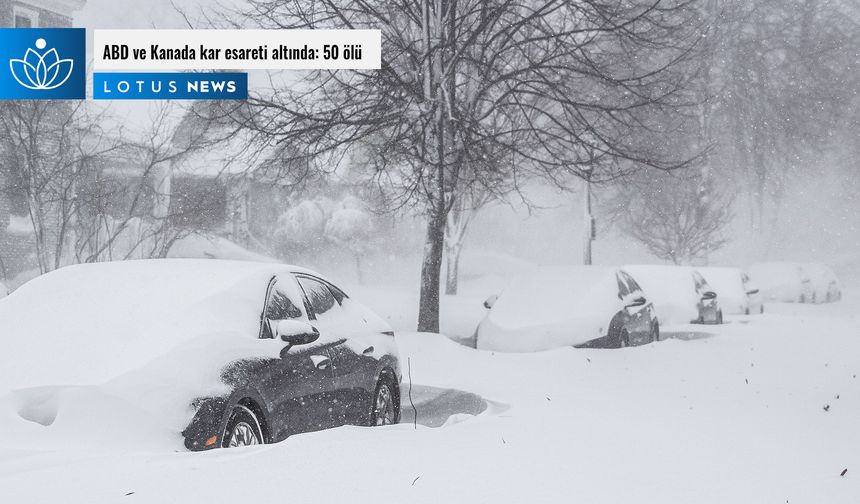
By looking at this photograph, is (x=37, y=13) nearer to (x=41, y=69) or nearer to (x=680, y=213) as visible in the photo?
(x=41, y=69)

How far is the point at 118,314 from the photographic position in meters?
5.37

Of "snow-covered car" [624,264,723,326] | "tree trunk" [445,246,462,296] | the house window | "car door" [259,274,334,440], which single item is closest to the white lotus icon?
"snow-covered car" [624,264,723,326]

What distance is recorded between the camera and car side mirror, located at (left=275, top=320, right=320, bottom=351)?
18.1 ft

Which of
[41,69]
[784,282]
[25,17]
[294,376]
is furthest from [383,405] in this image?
[784,282]

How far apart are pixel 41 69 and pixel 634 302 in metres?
11.9

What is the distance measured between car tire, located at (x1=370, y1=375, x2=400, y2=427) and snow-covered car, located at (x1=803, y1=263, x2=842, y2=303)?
31519mm

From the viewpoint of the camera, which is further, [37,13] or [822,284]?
[822,284]

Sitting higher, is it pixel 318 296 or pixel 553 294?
pixel 318 296

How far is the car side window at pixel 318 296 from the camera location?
657 cm

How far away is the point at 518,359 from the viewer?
11102 millimetres

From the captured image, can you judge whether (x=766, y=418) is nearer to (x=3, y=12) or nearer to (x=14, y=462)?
(x=14, y=462)

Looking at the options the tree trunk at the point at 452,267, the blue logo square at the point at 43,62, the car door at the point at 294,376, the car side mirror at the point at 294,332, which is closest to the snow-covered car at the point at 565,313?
the car door at the point at 294,376

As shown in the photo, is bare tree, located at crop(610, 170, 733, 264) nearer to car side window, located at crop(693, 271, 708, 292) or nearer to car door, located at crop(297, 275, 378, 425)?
car side window, located at crop(693, 271, 708, 292)

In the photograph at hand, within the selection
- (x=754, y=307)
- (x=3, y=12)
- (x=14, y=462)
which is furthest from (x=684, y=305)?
(x=3, y=12)
